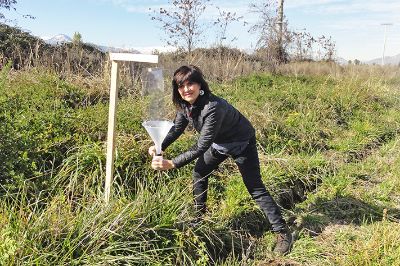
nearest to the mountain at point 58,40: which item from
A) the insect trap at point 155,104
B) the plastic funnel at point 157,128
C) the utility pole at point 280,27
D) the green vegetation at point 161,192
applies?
the green vegetation at point 161,192

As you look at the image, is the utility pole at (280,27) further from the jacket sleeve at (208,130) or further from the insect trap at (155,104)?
the jacket sleeve at (208,130)

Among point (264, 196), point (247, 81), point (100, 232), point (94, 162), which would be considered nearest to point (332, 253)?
point (264, 196)

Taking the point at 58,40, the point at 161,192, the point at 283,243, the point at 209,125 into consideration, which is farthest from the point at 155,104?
the point at 58,40

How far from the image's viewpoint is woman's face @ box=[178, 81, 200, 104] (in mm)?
3203

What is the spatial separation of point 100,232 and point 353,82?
354 inches

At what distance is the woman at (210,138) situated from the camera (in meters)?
3.23

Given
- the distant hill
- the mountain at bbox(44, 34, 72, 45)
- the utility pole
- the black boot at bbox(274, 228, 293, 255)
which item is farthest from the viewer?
the utility pole

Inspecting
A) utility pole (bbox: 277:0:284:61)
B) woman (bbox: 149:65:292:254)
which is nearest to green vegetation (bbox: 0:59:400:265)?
woman (bbox: 149:65:292:254)

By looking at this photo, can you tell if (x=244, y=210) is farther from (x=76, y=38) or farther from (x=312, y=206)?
(x=76, y=38)

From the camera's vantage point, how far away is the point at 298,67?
49.9 ft

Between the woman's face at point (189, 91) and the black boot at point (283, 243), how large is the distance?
158cm

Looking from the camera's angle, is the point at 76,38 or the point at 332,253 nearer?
the point at 332,253

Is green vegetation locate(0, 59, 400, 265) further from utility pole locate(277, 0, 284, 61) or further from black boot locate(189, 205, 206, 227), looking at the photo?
utility pole locate(277, 0, 284, 61)

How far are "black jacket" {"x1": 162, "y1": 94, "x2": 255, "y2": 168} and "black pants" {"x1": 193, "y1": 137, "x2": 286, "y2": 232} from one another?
0.51 ft
